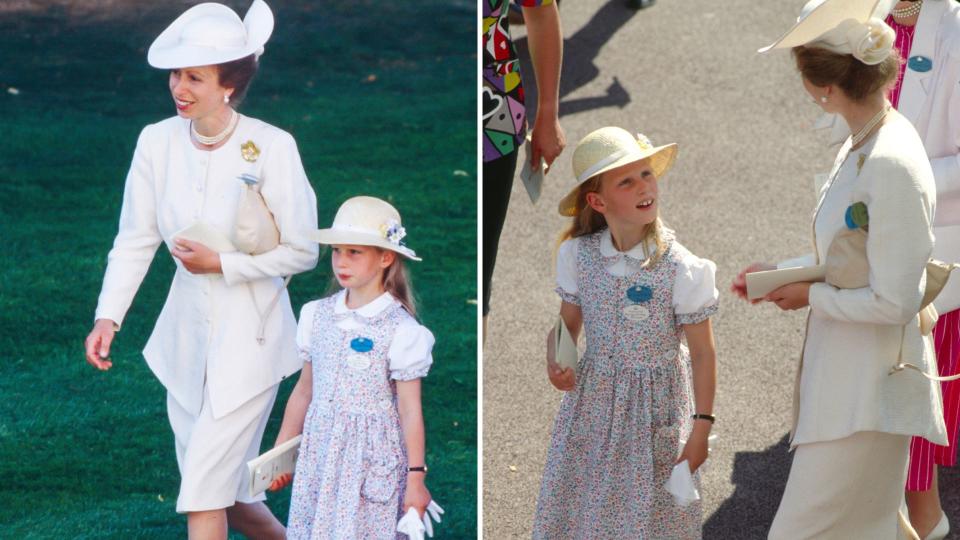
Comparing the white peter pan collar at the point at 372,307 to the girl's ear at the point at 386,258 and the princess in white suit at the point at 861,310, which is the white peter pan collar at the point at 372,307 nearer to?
the girl's ear at the point at 386,258

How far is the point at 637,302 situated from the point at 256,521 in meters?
1.24

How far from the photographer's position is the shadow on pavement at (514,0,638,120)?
8.82 meters

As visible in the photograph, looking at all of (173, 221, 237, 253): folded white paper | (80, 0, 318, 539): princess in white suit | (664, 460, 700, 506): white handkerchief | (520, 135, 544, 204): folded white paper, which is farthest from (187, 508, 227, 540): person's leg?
(520, 135, 544, 204): folded white paper

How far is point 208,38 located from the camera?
3680 mm

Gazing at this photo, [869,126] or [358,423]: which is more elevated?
[869,126]

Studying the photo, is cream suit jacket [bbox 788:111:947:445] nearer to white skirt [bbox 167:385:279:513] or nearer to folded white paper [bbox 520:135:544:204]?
folded white paper [bbox 520:135:544:204]

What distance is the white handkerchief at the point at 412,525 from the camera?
362cm

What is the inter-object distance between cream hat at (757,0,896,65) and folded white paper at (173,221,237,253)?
1471 millimetres

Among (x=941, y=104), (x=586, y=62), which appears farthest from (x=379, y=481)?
(x=586, y=62)

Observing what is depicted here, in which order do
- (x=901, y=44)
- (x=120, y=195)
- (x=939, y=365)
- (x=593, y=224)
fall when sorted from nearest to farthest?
(x=593, y=224)
(x=901, y=44)
(x=939, y=365)
(x=120, y=195)

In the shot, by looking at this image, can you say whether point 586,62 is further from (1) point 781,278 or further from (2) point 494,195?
(1) point 781,278

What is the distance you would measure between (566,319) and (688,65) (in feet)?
17.8

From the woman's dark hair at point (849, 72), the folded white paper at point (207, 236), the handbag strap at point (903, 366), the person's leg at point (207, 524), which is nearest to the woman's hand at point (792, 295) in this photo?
the handbag strap at point (903, 366)

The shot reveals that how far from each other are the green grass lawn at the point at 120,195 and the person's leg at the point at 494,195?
→ 3.01ft
